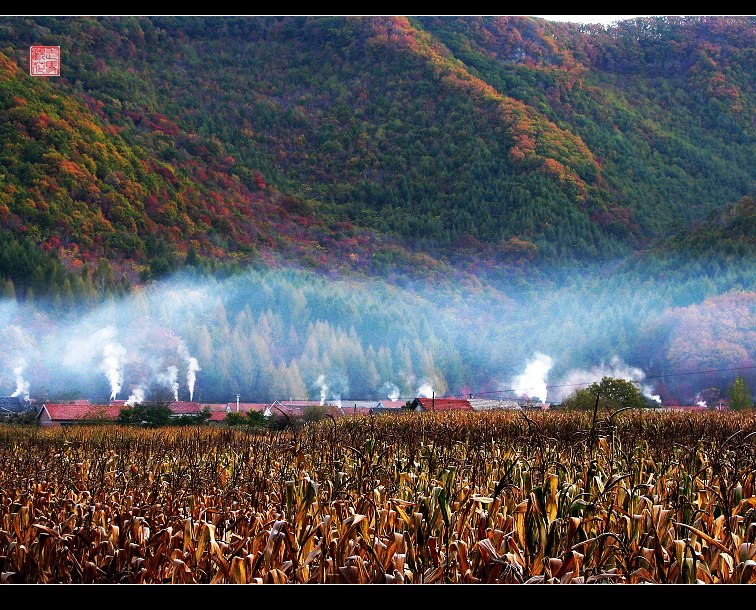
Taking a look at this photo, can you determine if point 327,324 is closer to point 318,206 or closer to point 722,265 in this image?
point 318,206

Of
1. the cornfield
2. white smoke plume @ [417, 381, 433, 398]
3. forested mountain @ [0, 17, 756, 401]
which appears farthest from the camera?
forested mountain @ [0, 17, 756, 401]

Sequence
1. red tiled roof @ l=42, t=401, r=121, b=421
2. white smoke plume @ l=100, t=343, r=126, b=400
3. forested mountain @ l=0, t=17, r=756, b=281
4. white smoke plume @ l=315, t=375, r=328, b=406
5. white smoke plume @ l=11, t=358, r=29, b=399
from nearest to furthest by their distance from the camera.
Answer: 1. red tiled roof @ l=42, t=401, r=121, b=421
2. white smoke plume @ l=11, t=358, r=29, b=399
3. white smoke plume @ l=100, t=343, r=126, b=400
4. white smoke plume @ l=315, t=375, r=328, b=406
5. forested mountain @ l=0, t=17, r=756, b=281

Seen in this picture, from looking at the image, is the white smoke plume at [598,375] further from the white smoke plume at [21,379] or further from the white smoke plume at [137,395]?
the white smoke plume at [21,379]

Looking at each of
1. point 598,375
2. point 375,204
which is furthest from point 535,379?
point 375,204

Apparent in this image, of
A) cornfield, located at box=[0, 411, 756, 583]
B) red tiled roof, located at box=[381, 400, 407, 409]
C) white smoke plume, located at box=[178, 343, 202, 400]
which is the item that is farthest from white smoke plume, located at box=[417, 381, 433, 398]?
cornfield, located at box=[0, 411, 756, 583]

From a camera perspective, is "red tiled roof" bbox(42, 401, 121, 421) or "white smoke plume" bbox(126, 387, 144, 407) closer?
"red tiled roof" bbox(42, 401, 121, 421)

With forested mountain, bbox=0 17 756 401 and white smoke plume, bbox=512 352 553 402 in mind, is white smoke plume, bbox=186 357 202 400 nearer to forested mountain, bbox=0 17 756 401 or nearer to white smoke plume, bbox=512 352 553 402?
forested mountain, bbox=0 17 756 401

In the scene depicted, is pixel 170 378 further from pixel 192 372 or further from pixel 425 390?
pixel 425 390
